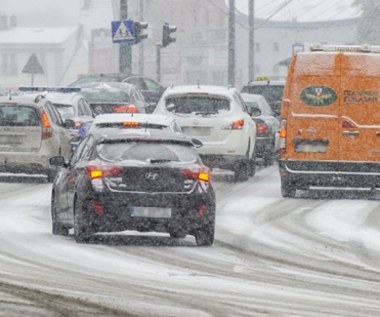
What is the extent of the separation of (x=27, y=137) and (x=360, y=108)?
6.27 m

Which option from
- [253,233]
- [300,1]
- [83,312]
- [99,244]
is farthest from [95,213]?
[300,1]

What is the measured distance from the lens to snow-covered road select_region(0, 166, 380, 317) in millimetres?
11133

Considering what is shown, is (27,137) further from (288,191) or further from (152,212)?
(152,212)

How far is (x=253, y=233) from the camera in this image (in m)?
18.6

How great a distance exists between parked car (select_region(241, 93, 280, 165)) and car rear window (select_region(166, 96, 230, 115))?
3.92 m

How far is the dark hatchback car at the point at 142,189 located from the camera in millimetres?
16609

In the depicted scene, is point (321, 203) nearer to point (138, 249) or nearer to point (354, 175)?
point (354, 175)

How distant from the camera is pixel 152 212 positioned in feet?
54.6

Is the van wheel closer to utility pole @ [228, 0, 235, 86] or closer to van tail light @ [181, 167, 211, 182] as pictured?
van tail light @ [181, 167, 211, 182]

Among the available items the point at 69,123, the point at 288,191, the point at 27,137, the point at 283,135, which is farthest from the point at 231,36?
the point at 283,135

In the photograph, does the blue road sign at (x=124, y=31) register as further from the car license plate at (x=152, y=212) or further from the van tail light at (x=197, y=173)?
the car license plate at (x=152, y=212)

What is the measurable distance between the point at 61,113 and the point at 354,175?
8.67 metres

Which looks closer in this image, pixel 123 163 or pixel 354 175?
pixel 123 163

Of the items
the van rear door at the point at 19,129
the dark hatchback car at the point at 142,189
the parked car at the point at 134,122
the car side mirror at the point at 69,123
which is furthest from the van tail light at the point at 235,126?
the dark hatchback car at the point at 142,189
